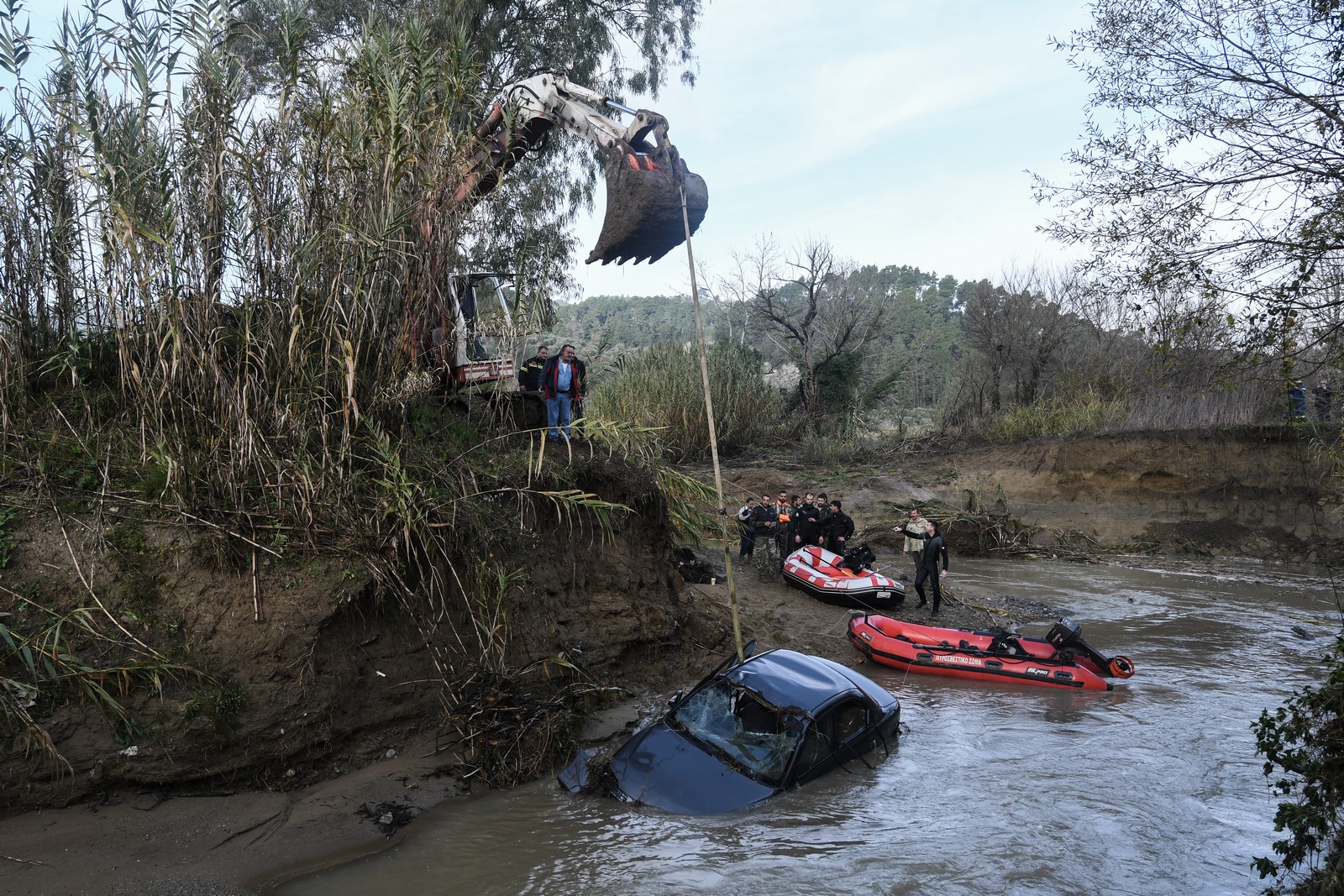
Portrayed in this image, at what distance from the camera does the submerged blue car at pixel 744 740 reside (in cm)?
704

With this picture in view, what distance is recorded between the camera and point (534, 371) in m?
11.0

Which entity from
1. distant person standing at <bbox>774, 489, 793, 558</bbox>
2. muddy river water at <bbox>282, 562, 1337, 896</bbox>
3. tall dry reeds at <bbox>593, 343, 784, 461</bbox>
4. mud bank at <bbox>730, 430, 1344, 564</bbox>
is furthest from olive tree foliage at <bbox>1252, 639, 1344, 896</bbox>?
tall dry reeds at <bbox>593, 343, 784, 461</bbox>

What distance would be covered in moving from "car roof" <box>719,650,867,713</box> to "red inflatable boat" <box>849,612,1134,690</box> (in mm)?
3591

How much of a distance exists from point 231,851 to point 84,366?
423cm

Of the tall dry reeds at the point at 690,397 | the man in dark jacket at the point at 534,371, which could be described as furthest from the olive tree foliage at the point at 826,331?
the man in dark jacket at the point at 534,371

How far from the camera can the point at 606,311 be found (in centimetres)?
9206

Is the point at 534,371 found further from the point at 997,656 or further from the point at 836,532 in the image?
the point at 836,532

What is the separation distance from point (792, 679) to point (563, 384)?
15.1 feet

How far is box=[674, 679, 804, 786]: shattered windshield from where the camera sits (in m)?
7.21

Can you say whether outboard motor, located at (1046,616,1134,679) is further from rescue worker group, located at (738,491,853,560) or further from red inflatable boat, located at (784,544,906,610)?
rescue worker group, located at (738,491,853,560)

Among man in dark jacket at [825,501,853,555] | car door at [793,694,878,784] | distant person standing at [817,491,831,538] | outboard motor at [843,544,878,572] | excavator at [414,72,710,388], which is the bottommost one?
car door at [793,694,878,784]

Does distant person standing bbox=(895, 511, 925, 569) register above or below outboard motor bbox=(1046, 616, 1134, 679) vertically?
above

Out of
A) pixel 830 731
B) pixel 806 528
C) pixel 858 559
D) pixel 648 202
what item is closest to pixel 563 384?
pixel 648 202

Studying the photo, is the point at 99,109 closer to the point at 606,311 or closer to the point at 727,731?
the point at 727,731
